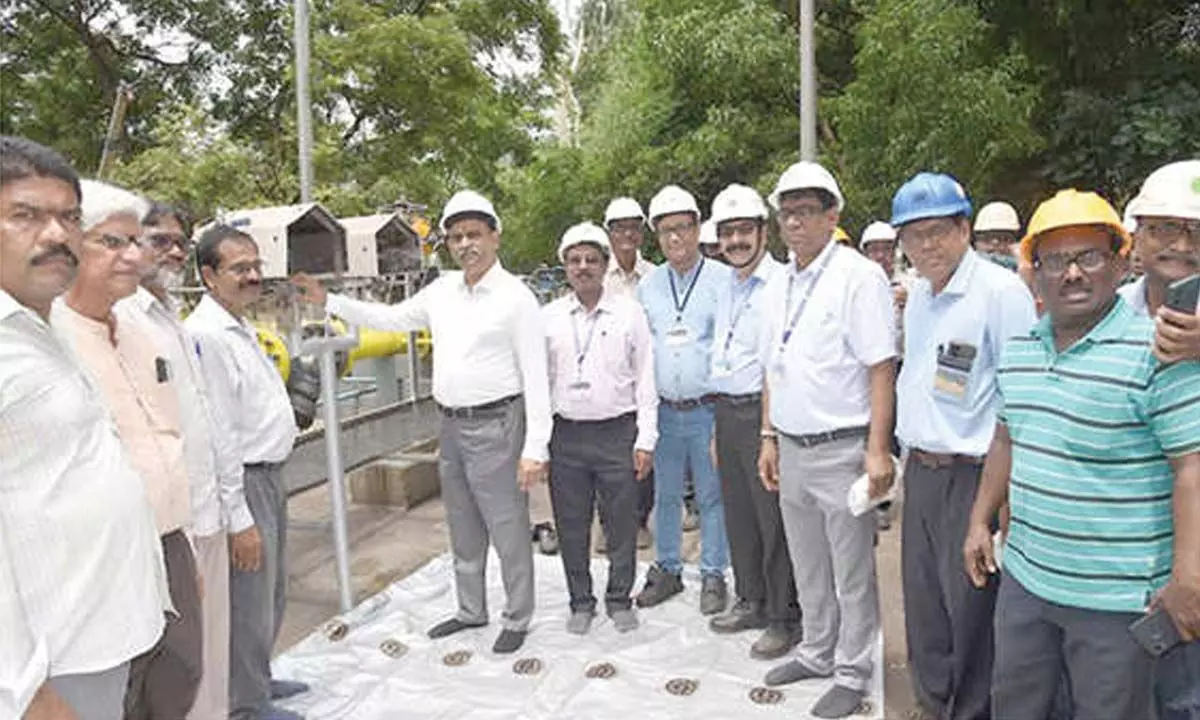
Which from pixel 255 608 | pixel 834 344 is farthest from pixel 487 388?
pixel 834 344

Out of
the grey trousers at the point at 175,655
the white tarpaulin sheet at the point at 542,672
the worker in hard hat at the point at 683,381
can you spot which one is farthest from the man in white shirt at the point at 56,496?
the worker in hard hat at the point at 683,381

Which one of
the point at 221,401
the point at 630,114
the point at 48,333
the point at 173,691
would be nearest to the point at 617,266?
the point at 221,401

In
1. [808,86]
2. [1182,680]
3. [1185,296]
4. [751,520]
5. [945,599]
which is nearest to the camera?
[1185,296]

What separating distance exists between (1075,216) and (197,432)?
2.36 m

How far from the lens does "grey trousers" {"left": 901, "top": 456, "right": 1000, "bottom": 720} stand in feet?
9.34

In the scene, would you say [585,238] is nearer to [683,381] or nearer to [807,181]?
[683,381]

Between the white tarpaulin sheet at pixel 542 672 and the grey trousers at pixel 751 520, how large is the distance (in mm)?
227

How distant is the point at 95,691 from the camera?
172 centimetres

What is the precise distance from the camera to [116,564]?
5.54 feet

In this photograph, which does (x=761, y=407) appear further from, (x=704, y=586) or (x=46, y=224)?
(x=46, y=224)

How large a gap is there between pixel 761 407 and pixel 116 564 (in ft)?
8.23

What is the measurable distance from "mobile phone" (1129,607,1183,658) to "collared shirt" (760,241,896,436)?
3.72ft

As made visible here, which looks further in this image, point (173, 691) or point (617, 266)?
point (617, 266)

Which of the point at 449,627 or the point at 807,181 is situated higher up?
the point at 807,181
